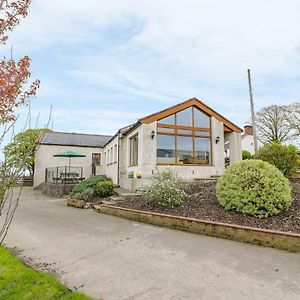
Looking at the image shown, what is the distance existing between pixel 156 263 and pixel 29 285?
7.02 ft

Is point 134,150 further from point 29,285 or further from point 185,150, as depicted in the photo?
point 29,285

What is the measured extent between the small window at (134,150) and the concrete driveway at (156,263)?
791 centimetres

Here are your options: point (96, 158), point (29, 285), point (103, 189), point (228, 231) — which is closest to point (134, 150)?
point (103, 189)

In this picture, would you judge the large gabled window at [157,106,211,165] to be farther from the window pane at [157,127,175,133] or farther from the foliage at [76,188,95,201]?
the foliage at [76,188,95,201]

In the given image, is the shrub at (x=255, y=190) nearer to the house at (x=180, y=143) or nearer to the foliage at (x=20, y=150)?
the foliage at (x=20, y=150)

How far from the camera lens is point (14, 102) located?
3125mm

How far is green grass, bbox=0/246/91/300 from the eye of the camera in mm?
3516

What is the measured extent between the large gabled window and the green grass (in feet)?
34.1

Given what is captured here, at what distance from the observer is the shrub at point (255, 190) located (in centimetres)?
699

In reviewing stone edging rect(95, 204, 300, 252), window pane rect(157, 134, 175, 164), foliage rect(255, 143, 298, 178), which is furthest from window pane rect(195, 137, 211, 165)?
stone edging rect(95, 204, 300, 252)

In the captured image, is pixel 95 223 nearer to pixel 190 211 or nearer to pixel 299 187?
pixel 190 211

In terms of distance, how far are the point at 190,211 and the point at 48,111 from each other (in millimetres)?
6035

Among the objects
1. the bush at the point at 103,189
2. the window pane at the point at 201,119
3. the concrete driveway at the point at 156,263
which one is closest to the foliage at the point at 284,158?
the window pane at the point at 201,119

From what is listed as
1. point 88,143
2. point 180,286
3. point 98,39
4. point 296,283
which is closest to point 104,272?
point 180,286
